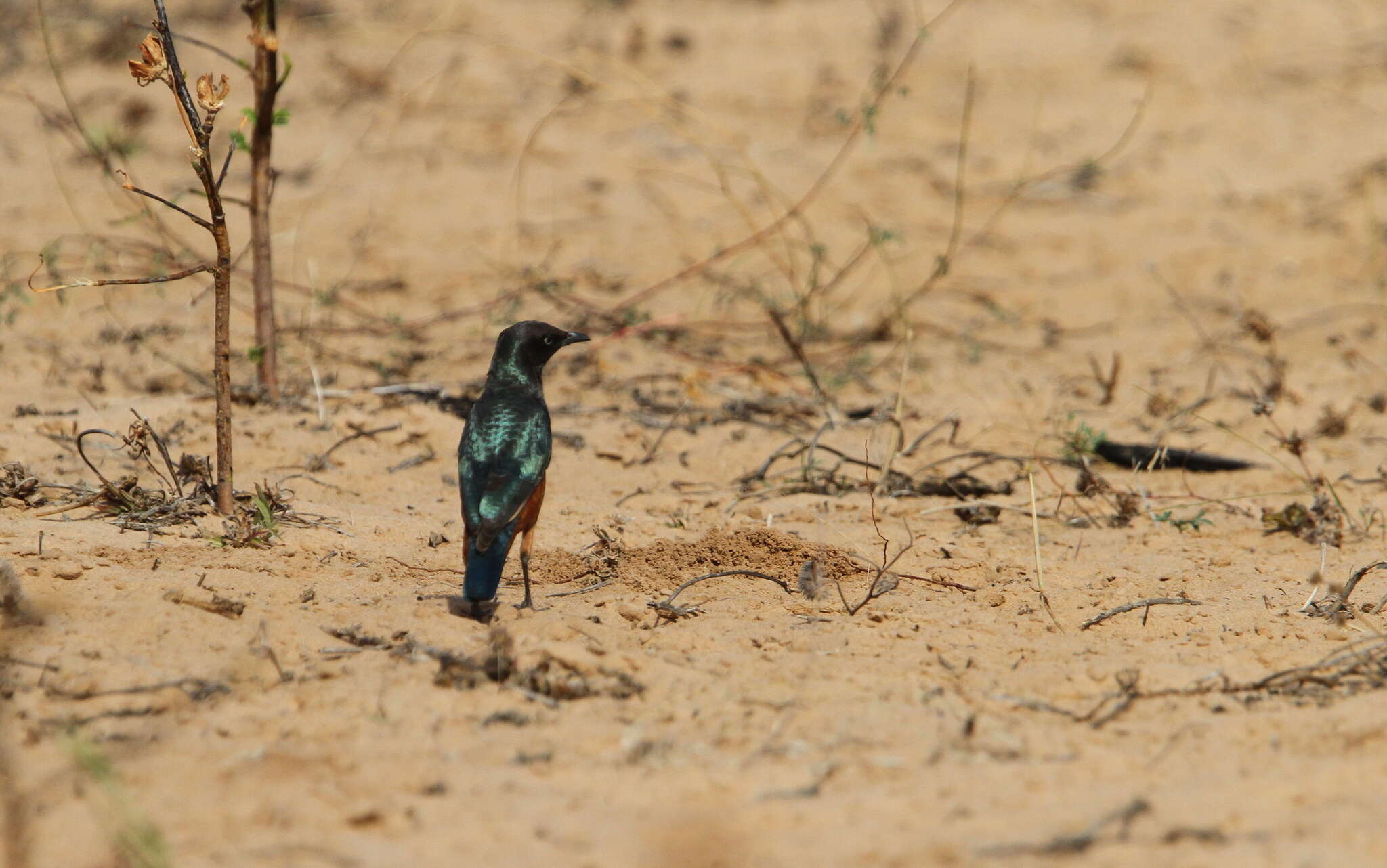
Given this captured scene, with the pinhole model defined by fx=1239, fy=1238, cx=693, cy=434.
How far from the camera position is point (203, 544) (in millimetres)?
4250

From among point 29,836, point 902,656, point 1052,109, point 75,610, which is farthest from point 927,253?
point 29,836

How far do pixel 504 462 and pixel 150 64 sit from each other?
1.64 m

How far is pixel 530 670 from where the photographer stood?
332 centimetres

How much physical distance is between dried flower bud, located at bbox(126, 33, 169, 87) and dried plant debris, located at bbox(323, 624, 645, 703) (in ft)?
5.91

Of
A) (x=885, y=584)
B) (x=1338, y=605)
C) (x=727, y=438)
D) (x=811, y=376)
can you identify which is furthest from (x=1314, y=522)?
(x=727, y=438)

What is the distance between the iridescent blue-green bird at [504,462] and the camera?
3891mm

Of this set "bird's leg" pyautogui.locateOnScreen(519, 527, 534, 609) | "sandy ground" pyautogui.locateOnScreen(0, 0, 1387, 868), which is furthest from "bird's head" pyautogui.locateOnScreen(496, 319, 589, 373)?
"bird's leg" pyautogui.locateOnScreen(519, 527, 534, 609)

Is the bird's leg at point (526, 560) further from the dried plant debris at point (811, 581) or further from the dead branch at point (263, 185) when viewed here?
the dead branch at point (263, 185)

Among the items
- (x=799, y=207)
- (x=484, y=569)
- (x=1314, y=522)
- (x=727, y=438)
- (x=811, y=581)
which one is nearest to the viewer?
(x=484, y=569)

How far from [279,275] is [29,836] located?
233 inches

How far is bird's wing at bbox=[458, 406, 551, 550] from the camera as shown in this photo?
4.02m

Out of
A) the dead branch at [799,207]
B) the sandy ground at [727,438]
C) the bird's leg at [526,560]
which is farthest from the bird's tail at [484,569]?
the dead branch at [799,207]

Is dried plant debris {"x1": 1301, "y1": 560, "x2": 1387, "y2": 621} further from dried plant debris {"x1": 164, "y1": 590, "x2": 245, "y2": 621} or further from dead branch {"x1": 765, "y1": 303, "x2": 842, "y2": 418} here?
dried plant debris {"x1": 164, "y1": 590, "x2": 245, "y2": 621}

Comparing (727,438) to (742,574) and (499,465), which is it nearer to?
(742,574)
